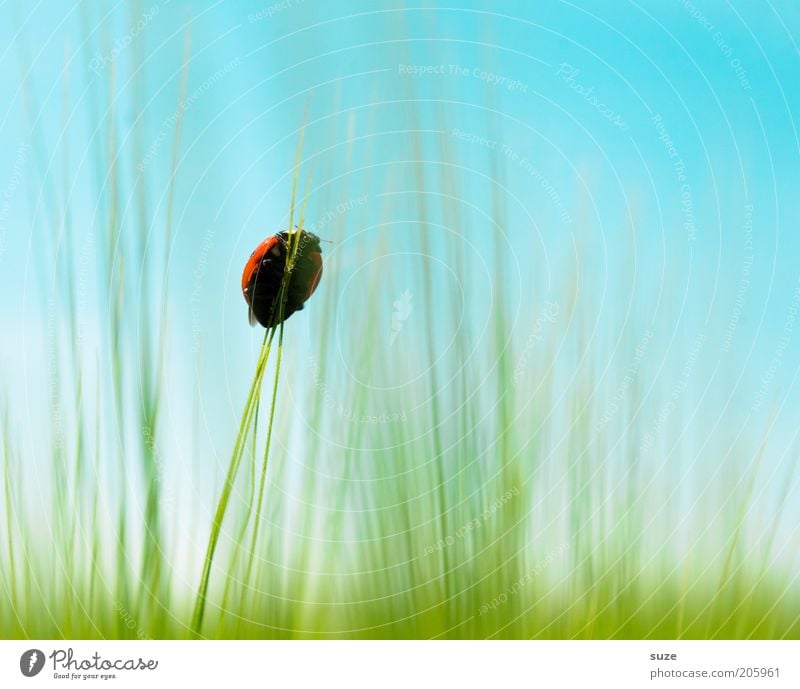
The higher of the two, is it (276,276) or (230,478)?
(276,276)

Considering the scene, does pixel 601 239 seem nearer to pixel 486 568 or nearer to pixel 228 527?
pixel 486 568

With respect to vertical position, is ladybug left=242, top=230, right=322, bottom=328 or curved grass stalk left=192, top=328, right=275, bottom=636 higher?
ladybug left=242, top=230, right=322, bottom=328

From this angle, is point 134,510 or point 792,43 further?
point 792,43
